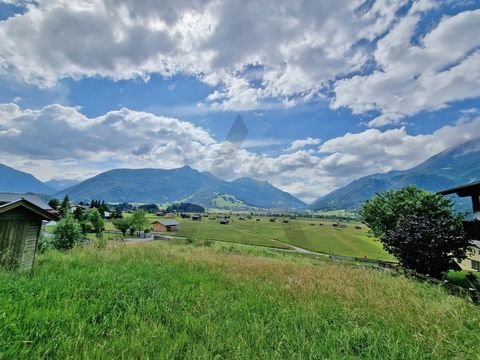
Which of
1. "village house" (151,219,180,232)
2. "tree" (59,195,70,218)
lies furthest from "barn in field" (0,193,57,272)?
"village house" (151,219,180,232)

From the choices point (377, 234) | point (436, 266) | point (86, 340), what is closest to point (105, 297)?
point (86, 340)

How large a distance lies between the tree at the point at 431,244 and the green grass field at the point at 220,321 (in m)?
16.9

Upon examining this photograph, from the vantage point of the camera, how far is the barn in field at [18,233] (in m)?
8.44

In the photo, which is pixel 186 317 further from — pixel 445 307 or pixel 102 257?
pixel 102 257

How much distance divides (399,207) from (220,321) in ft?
104

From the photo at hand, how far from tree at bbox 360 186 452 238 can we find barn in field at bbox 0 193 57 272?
28589 mm

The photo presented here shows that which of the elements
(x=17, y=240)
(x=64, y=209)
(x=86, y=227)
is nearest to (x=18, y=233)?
(x=17, y=240)

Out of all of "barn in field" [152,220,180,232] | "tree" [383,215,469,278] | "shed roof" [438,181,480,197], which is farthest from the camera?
"barn in field" [152,220,180,232]

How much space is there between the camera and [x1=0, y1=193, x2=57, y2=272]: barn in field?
8.44 metres

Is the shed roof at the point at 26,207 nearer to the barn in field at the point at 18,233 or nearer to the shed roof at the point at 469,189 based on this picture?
the barn in field at the point at 18,233

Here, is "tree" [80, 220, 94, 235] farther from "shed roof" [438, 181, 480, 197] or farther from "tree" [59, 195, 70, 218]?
"shed roof" [438, 181, 480, 197]

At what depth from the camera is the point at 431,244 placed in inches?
791

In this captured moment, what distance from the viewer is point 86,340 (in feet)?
12.0

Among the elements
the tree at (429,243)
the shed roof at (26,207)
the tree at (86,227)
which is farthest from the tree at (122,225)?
the tree at (429,243)
